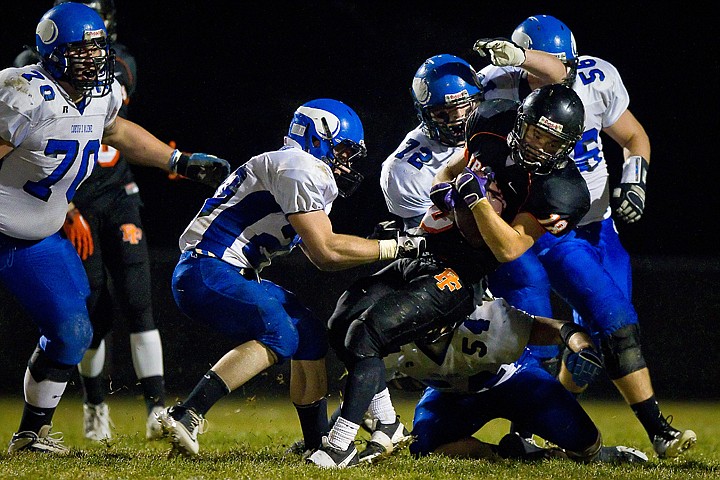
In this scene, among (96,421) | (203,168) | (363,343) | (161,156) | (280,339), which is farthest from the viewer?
Answer: (96,421)

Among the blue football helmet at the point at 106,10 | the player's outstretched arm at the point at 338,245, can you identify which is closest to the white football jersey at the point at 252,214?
the player's outstretched arm at the point at 338,245

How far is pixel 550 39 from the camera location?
15.5ft

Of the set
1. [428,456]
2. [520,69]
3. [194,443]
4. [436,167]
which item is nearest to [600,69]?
[520,69]

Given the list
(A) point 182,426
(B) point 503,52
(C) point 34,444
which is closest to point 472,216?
(B) point 503,52

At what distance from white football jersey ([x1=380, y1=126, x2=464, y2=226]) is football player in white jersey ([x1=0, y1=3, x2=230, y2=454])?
51.2 inches

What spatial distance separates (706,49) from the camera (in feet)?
24.6

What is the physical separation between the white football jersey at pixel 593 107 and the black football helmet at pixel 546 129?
0.88 m

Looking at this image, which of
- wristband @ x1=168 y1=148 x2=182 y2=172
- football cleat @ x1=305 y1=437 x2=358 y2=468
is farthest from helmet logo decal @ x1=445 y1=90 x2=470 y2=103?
football cleat @ x1=305 y1=437 x2=358 y2=468

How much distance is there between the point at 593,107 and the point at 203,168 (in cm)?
174

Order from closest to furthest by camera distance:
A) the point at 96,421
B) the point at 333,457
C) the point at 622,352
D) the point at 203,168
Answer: the point at 333,457 < the point at 622,352 < the point at 203,168 < the point at 96,421

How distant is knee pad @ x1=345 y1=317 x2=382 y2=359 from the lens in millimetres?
3641

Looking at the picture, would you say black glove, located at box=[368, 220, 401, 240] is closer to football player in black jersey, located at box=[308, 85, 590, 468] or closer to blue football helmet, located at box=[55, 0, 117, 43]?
football player in black jersey, located at box=[308, 85, 590, 468]

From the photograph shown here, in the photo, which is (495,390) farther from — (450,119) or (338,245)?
(450,119)

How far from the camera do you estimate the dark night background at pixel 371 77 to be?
23.2 feet
